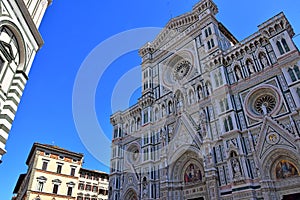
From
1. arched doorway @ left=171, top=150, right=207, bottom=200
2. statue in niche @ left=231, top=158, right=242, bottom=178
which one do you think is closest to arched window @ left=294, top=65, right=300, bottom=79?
statue in niche @ left=231, top=158, right=242, bottom=178

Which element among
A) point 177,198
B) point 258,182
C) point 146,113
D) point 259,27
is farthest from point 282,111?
point 146,113

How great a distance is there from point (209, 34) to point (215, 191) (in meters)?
15.8

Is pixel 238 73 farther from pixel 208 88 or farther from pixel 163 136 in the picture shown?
pixel 163 136

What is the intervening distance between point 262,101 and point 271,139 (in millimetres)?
3415

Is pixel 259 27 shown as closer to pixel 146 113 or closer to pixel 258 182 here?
pixel 258 182

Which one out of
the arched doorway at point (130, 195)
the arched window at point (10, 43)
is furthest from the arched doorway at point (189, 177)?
the arched window at point (10, 43)

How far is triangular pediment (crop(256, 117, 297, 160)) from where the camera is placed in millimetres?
14930

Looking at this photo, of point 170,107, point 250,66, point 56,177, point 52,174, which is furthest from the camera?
point 56,177

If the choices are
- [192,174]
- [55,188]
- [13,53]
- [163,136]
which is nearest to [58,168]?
[55,188]

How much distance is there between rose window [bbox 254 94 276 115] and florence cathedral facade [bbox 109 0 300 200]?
3.0 inches

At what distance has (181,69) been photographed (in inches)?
1072

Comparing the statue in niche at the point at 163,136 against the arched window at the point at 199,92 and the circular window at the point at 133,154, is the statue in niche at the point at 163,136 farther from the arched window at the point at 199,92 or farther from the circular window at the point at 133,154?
the arched window at the point at 199,92

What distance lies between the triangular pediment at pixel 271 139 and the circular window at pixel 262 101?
998mm

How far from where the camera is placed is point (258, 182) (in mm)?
15297
